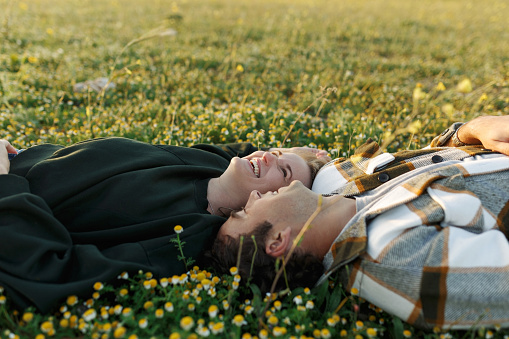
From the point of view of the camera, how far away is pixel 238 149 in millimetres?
3912

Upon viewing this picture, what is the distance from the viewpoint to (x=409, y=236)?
2.31m

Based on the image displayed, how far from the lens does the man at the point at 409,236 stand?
217 cm

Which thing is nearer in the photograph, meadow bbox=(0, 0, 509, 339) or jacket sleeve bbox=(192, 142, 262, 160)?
meadow bbox=(0, 0, 509, 339)

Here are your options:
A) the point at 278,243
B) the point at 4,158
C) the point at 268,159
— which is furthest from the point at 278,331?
the point at 4,158

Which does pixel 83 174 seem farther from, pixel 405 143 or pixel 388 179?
pixel 405 143

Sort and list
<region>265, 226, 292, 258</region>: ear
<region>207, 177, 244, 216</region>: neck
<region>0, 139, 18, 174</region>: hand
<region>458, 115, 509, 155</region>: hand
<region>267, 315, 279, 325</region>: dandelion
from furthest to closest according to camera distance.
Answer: <region>207, 177, 244, 216</region>: neck, <region>458, 115, 509, 155</region>: hand, <region>0, 139, 18, 174</region>: hand, <region>265, 226, 292, 258</region>: ear, <region>267, 315, 279, 325</region>: dandelion

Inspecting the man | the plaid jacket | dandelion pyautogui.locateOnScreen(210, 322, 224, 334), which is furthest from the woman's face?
dandelion pyautogui.locateOnScreen(210, 322, 224, 334)

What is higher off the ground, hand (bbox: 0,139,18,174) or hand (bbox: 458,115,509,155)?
hand (bbox: 458,115,509,155)

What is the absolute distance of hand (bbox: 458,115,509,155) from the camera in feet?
9.66

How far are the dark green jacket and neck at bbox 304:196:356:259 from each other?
27.6 inches

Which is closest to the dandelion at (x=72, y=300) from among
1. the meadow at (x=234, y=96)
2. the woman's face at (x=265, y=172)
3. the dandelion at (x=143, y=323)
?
the meadow at (x=234, y=96)

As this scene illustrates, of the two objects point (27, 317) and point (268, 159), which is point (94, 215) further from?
point (268, 159)

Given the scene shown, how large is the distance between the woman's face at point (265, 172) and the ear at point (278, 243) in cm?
61

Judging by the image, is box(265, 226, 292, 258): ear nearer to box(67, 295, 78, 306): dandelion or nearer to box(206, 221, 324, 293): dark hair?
box(206, 221, 324, 293): dark hair
